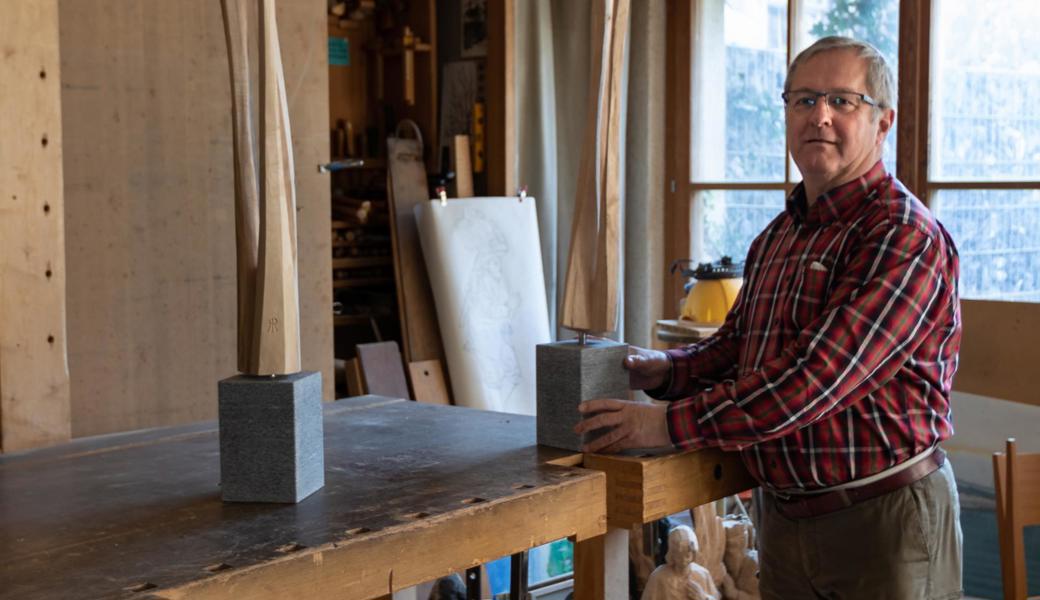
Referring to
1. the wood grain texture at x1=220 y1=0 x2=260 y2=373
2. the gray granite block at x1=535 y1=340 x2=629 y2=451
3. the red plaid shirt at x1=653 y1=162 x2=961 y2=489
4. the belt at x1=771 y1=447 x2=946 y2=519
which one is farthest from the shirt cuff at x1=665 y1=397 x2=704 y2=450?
the wood grain texture at x1=220 y1=0 x2=260 y2=373

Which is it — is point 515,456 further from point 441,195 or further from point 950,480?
point 441,195

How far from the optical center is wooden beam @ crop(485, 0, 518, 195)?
4.86 metres

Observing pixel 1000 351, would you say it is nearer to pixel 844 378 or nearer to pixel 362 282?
pixel 844 378

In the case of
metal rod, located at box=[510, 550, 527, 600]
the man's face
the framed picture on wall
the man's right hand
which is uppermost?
the framed picture on wall

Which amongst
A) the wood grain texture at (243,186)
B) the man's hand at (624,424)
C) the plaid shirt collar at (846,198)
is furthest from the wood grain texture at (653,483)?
the wood grain texture at (243,186)

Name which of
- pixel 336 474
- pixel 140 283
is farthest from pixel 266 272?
pixel 140 283

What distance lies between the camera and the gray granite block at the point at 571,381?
2016mm

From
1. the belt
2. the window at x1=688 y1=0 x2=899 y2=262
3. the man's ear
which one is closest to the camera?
the belt

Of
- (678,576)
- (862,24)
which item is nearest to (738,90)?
(862,24)

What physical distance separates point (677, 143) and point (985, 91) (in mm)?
1443

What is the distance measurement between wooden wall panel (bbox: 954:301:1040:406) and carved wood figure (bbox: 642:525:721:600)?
1215 millimetres

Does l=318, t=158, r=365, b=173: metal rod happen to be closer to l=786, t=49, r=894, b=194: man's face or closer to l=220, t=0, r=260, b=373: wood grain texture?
l=220, t=0, r=260, b=373: wood grain texture

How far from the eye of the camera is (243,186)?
1864 mm

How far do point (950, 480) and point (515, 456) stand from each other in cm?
79
